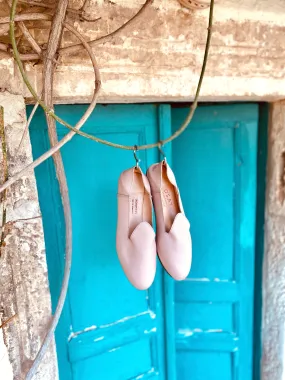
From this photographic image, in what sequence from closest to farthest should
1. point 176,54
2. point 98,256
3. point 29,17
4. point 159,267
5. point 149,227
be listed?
point 29,17
point 149,227
point 176,54
point 98,256
point 159,267

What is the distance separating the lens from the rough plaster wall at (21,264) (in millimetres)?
1169

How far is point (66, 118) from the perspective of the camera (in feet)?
4.61

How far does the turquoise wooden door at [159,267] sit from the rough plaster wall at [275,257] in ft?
0.29

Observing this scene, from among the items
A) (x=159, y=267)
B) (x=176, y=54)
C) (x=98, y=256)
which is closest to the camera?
(x=176, y=54)

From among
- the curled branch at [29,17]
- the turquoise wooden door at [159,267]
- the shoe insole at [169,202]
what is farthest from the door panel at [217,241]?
the curled branch at [29,17]

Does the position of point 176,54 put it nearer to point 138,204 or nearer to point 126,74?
point 126,74

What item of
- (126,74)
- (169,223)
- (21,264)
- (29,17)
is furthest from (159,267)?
(29,17)

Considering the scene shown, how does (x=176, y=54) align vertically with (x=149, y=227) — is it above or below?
above

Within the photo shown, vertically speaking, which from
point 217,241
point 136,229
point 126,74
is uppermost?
point 126,74

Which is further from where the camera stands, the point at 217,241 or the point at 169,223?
the point at 217,241

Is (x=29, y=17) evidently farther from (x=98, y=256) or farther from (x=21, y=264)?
(x=98, y=256)

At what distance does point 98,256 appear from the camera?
1587 mm

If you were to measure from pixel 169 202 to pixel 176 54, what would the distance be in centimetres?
56

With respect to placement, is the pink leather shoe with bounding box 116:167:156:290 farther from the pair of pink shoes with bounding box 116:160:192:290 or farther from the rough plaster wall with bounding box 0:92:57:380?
the rough plaster wall with bounding box 0:92:57:380
